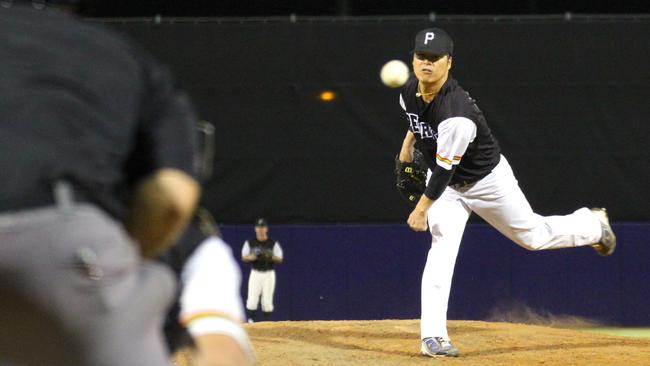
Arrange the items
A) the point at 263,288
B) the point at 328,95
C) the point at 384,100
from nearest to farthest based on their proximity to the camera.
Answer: the point at 384,100 → the point at 328,95 → the point at 263,288

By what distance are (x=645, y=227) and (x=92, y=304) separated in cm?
1175

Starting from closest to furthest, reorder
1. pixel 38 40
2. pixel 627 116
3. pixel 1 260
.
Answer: pixel 1 260, pixel 38 40, pixel 627 116

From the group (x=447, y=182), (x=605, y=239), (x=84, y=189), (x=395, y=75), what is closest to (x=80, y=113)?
(x=84, y=189)

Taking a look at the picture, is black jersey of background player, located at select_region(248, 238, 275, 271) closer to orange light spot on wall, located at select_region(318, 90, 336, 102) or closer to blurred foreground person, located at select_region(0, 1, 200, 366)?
orange light spot on wall, located at select_region(318, 90, 336, 102)

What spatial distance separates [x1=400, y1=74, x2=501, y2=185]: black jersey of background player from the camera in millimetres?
6109

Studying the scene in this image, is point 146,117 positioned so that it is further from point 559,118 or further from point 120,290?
point 559,118

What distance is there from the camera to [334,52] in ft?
40.1

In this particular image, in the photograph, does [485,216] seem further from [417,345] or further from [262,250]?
[262,250]

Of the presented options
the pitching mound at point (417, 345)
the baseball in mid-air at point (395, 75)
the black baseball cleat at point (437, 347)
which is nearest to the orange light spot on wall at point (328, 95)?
the baseball in mid-air at point (395, 75)

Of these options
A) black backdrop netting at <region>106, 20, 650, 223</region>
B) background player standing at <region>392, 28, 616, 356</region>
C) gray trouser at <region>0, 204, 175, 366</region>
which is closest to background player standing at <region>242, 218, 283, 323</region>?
black backdrop netting at <region>106, 20, 650, 223</region>

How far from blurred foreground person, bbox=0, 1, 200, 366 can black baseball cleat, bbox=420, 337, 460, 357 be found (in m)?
4.80

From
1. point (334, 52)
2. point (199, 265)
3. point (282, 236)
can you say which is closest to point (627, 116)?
point (334, 52)

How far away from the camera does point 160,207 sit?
1.47 m

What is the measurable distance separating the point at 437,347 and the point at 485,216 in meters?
0.92
